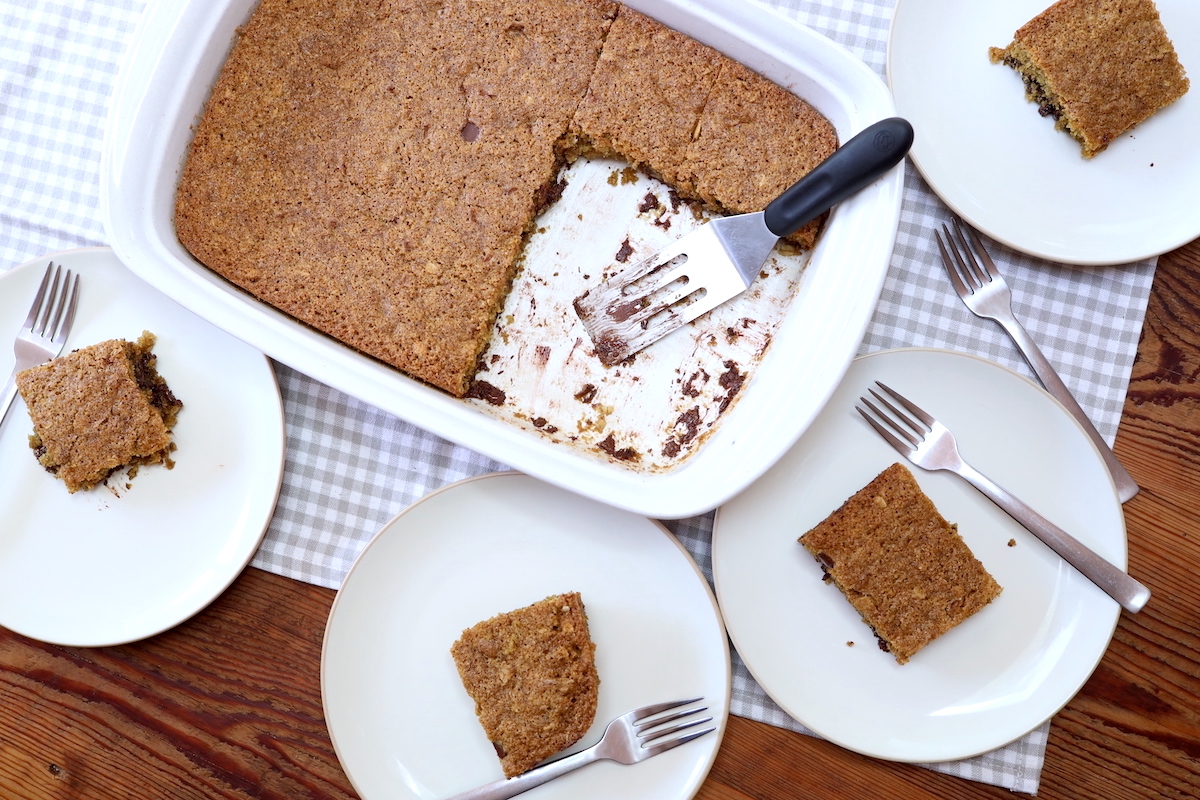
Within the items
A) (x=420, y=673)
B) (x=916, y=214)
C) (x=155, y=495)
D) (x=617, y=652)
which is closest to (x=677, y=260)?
(x=916, y=214)

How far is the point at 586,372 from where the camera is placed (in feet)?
6.86

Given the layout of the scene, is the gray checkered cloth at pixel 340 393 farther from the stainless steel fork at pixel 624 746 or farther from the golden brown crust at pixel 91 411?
the golden brown crust at pixel 91 411

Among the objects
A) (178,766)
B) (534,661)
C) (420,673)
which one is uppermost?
(534,661)

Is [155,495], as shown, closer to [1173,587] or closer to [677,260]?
[677,260]

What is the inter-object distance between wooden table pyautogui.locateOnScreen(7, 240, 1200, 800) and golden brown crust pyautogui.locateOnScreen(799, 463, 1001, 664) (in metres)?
0.46

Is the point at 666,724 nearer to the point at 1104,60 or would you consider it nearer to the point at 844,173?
the point at 844,173

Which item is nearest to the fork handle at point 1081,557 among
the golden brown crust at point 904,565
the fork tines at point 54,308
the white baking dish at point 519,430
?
the golden brown crust at point 904,565

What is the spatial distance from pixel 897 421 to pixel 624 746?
1.17 metres

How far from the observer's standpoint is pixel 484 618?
2.05 metres

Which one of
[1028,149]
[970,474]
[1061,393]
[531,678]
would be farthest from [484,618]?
[1028,149]

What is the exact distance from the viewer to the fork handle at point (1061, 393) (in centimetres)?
204

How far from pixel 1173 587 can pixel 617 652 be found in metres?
1.63

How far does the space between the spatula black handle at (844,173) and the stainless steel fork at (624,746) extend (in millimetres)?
1336

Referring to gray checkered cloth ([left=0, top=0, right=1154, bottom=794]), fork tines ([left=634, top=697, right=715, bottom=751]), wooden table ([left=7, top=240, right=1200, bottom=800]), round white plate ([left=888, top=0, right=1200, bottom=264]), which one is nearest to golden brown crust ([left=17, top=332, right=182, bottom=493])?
gray checkered cloth ([left=0, top=0, right=1154, bottom=794])
